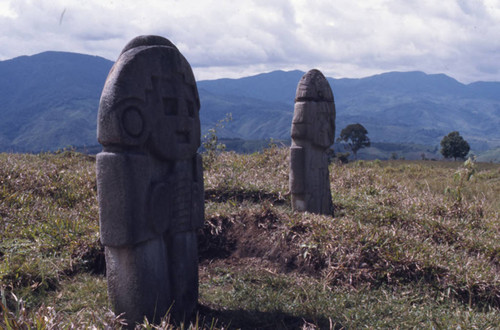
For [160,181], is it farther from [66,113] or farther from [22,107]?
[22,107]

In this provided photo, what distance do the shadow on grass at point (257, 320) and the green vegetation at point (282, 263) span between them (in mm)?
13

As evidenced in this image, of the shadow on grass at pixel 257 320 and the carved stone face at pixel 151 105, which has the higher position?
the carved stone face at pixel 151 105

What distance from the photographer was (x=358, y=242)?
204 inches

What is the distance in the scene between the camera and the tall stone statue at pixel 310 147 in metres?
6.80

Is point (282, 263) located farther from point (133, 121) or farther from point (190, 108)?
point (133, 121)

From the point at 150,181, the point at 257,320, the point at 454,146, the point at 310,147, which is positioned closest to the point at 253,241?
the point at 310,147

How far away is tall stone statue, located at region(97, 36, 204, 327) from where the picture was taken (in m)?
3.35

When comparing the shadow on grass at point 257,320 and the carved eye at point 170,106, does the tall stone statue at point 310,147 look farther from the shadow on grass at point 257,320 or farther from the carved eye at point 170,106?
the carved eye at point 170,106

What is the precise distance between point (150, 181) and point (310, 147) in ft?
12.1

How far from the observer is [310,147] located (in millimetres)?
6844

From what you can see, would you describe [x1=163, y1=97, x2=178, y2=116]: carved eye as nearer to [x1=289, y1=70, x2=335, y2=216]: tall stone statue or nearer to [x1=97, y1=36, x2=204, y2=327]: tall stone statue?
[x1=97, y1=36, x2=204, y2=327]: tall stone statue

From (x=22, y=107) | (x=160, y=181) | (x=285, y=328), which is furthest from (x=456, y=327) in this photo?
(x=22, y=107)

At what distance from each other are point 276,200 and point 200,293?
348 cm

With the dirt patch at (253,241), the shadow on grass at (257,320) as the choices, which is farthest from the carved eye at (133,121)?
the dirt patch at (253,241)
